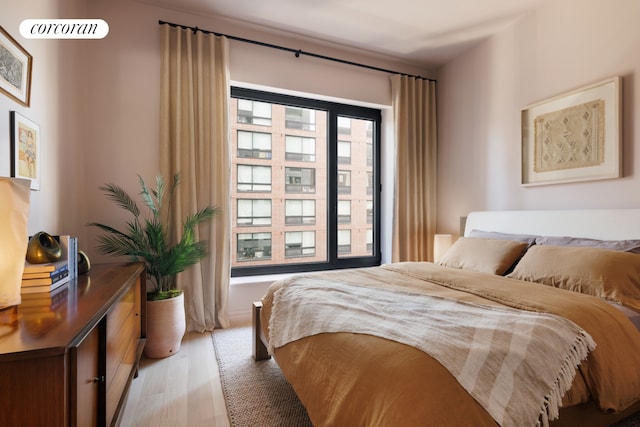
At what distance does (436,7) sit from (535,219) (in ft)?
6.62

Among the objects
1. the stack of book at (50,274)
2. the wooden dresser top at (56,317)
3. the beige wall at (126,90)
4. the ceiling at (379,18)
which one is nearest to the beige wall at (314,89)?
the beige wall at (126,90)

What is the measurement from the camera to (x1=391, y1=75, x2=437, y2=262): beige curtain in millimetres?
3586

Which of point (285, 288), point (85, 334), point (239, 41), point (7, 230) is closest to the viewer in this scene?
point (85, 334)

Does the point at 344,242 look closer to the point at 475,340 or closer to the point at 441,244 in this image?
the point at 441,244

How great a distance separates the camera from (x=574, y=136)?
2420mm

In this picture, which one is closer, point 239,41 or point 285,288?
point 285,288

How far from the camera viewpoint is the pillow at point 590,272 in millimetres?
1584

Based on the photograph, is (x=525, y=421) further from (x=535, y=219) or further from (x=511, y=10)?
(x=511, y=10)

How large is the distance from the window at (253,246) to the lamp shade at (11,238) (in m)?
2.34

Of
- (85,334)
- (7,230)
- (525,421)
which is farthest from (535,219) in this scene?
(7,230)

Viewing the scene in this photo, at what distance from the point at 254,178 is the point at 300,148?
730mm

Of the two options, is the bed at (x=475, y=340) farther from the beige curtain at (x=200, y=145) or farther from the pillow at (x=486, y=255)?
the beige curtain at (x=200, y=145)

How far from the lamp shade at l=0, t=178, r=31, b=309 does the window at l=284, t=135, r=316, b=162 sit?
9.23ft

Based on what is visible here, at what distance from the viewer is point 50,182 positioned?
6.48 feet
